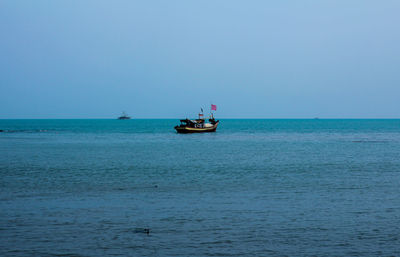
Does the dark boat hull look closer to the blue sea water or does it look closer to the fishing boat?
the fishing boat

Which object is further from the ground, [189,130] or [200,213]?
[189,130]

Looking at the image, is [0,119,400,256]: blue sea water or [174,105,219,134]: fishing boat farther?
[174,105,219,134]: fishing boat

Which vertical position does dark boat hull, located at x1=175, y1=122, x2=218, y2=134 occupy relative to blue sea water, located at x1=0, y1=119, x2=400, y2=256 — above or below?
above

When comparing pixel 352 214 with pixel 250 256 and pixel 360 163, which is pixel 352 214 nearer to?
pixel 250 256

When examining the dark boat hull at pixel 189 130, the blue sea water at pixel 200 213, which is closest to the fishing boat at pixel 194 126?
the dark boat hull at pixel 189 130

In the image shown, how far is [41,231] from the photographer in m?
14.0

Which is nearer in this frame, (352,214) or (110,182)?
(352,214)

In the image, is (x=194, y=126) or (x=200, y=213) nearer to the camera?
(x=200, y=213)

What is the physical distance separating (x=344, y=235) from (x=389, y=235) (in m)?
1.42

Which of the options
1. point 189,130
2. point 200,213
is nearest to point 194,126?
point 189,130

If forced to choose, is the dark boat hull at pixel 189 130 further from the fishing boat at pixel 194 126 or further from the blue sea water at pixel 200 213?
the blue sea water at pixel 200 213

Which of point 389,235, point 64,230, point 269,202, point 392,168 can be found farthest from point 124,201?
point 392,168

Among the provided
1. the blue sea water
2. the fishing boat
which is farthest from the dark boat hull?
the blue sea water

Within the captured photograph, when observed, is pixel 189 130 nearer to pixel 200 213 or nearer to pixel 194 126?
pixel 194 126
